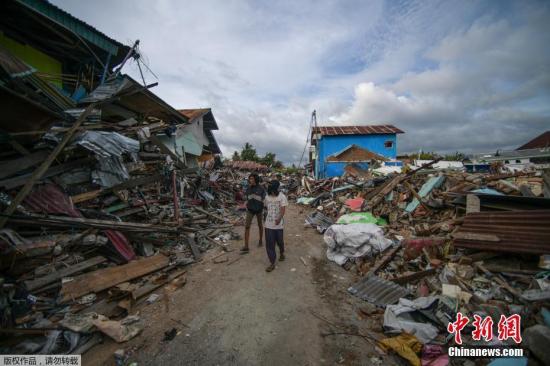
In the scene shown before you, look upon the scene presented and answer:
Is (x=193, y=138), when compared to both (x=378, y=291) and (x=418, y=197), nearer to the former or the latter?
(x=418, y=197)

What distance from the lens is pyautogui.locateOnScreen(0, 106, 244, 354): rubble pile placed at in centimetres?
290

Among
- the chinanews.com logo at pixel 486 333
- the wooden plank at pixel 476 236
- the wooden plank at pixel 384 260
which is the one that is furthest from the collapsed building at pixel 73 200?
the wooden plank at pixel 476 236

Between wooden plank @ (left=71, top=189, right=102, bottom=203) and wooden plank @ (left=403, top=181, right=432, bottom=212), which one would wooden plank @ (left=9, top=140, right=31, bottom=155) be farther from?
wooden plank @ (left=403, top=181, right=432, bottom=212)

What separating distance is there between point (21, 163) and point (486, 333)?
26.2 feet

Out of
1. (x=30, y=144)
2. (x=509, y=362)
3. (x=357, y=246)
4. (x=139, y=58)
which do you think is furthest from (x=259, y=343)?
(x=139, y=58)

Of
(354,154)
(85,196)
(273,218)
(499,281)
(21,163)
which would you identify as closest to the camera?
(499,281)

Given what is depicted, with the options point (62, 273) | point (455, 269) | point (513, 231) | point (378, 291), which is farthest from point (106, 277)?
point (513, 231)

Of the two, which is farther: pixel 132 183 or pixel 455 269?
pixel 132 183

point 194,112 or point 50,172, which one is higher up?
point 194,112

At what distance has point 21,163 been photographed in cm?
420

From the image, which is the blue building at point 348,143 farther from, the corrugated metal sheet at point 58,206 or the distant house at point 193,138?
the corrugated metal sheet at point 58,206

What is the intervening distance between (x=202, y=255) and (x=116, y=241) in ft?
6.33

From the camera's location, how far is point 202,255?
5645 millimetres

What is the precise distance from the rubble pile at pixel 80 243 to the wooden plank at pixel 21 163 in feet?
0.04
